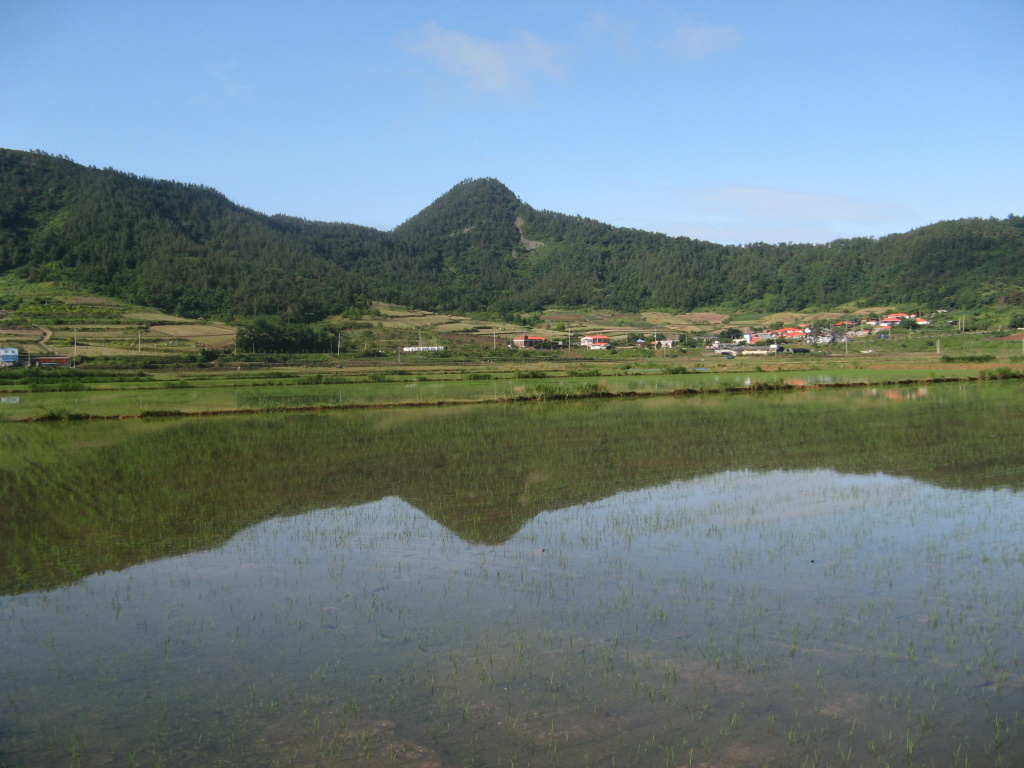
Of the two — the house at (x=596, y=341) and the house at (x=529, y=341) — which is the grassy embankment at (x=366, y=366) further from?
the house at (x=596, y=341)

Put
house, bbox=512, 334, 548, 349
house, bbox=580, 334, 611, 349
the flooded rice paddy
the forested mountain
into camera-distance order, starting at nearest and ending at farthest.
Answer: the flooded rice paddy
house, bbox=512, 334, 548, 349
house, bbox=580, 334, 611, 349
the forested mountain

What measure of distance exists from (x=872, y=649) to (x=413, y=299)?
128 m

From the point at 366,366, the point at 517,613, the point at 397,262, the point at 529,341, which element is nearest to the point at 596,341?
→ the point at 529,341

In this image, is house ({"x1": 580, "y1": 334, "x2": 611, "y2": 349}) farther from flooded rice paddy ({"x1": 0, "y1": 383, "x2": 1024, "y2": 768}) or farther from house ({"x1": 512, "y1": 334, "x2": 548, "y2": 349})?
flooded rice paddy ({"x1": 0, "y1": 383, "x2": 1024, "y2": 768})

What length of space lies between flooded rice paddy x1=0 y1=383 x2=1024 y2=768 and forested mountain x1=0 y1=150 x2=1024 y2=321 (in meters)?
91.5

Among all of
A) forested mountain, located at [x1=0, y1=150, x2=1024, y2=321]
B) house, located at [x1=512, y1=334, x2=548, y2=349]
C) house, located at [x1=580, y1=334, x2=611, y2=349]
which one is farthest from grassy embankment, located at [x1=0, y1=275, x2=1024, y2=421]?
forested mountain, located at [x1=0, y1=150, x2=1024, y2=321]

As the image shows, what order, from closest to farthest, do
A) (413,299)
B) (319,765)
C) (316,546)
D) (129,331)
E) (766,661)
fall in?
(319,765) < (766,661) < (316,546) < (129,331) < (413,299)

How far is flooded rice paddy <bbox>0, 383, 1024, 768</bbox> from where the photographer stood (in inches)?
209

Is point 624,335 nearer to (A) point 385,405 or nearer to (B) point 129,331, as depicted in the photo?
(B) point 129,331

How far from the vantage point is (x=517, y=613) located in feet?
25.1

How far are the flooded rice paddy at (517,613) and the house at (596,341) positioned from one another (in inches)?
2937

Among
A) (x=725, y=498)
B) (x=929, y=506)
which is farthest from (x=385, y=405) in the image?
(x=929, y=506)

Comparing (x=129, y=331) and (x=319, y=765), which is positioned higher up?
(x=129, y=331)

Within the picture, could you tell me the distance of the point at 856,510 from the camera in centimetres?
1199
